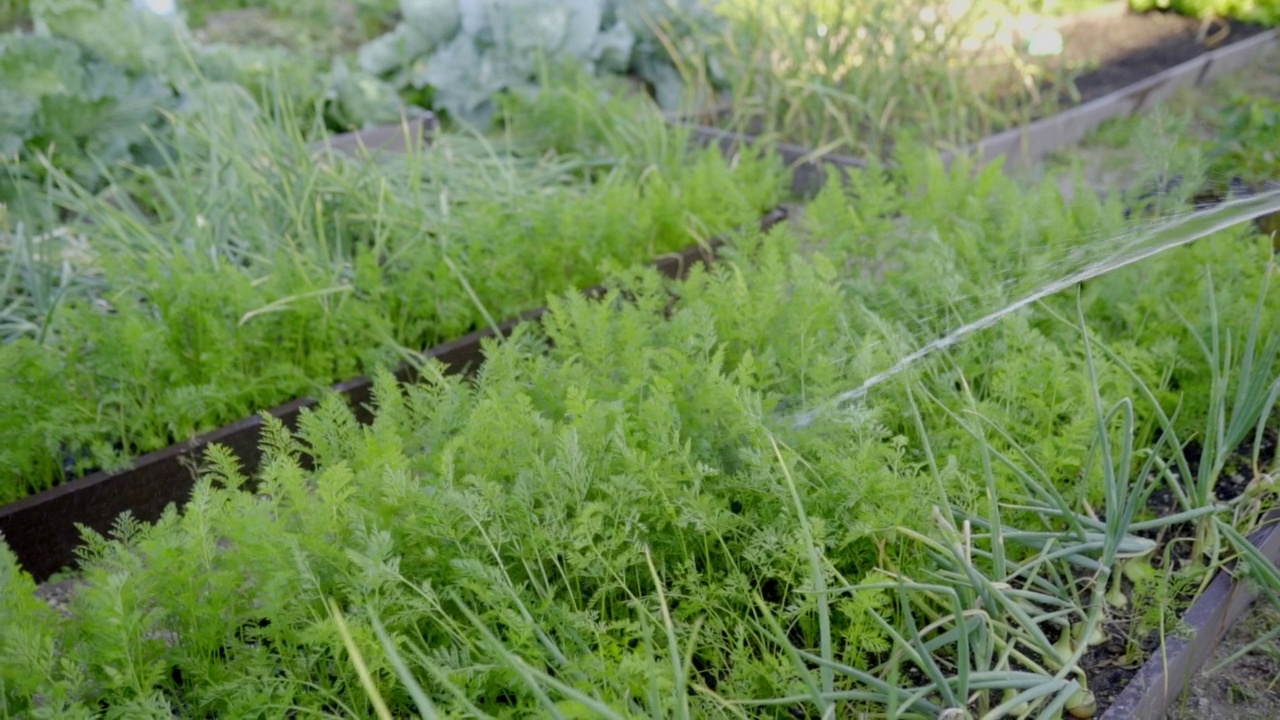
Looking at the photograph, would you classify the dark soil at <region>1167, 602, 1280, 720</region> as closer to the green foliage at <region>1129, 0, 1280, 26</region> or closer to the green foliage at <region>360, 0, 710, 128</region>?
the green foliage at <region>360, 0, 710, 128</region>

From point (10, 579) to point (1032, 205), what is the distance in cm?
214

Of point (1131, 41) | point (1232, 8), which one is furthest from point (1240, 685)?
point (1232, 8)

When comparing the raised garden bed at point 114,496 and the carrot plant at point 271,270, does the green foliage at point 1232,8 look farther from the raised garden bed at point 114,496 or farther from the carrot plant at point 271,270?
the raised garden bed at point 114,496

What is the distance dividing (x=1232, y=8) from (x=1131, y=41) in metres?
0.97

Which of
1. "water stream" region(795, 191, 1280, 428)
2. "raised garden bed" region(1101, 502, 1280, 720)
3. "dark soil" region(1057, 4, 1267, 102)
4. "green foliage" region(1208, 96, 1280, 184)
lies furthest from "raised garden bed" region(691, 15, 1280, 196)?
"raised garden bed" region(1101, 502, 1280, 720)

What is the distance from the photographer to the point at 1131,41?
6.44m

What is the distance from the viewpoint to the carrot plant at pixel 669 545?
1.29 metres

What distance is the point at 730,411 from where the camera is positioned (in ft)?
5.33

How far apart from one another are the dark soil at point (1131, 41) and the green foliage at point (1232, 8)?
0.05 metres

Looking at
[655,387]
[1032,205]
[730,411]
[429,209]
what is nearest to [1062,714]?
[730,411]

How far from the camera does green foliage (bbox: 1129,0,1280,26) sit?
672cm

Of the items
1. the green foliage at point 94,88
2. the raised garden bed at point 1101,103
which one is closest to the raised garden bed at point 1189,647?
the raised garden bed at point 1101,103

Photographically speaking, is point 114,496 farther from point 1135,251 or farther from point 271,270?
point 1135,251

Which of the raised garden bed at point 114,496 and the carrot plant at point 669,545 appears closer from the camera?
the carrot plant at point 669,545
